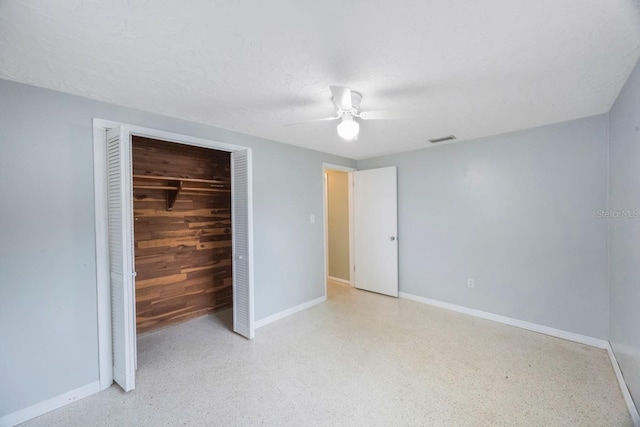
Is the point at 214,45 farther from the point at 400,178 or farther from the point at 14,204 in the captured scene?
the point at 400,178

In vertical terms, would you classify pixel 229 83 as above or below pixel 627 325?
above

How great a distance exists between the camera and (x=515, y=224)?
3117 mm

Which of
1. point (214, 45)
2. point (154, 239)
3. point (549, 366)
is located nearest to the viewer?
point (214, 45)

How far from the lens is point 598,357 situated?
2.45m

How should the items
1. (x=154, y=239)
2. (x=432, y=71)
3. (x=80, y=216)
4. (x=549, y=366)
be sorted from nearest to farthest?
(x=432, y=71) < (x=80, y=216) < (x=549, y=366) < (x=154, y=239)

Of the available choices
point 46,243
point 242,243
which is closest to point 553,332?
point 242,243

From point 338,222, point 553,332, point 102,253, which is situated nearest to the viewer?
point 102,253

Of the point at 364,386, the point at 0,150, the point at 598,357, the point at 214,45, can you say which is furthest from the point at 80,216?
the point at 598,357

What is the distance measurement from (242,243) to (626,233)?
129 inches

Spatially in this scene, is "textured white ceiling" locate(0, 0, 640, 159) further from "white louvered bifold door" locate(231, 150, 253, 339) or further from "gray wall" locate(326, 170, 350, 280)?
"gray wall" locate(326, 170, 350, 280)

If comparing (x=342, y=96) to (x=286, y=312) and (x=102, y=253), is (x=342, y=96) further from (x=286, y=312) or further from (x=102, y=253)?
(x=286, y=312)

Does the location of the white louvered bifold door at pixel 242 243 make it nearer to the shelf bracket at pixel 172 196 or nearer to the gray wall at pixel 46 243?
the shelf bracket at pixel 172 196

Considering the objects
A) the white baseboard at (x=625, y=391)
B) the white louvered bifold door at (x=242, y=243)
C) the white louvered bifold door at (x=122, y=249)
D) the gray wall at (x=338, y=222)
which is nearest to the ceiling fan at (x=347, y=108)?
the white louvered bifold door at (x=242, y=243)

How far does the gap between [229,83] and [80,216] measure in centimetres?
153
